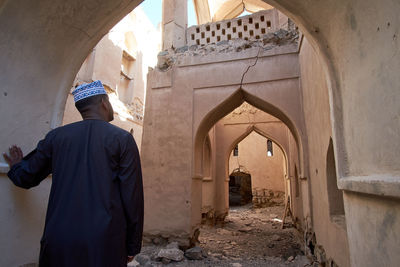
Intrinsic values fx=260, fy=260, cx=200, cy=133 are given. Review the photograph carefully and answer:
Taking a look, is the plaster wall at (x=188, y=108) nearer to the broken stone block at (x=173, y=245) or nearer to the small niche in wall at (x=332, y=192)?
the broken stone block at (x=173, y=245)

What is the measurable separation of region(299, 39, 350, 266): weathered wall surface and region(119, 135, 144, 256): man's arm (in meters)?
2.51

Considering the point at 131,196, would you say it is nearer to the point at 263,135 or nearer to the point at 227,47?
the point at 227,47

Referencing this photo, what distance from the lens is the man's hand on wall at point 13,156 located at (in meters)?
1.70

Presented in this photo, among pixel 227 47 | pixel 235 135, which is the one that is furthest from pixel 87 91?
pixel 235 135

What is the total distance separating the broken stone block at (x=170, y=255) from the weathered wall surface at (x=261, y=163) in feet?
36.4

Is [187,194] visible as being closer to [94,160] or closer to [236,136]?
[94,160]

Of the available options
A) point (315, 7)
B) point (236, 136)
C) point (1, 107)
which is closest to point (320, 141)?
point (315, 7)

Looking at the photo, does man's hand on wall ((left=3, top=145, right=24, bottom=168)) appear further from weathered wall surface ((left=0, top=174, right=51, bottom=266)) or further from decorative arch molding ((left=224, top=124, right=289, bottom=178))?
decorative arch molding ((left=224, top=124, right=289, bottom=178))

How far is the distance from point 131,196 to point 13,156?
0.90 meters

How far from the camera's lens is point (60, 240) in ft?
4.40

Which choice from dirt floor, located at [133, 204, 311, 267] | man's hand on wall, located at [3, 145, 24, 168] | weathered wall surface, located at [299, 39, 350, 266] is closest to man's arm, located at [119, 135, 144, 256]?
man's hand on wall, located at [3, 145, 24, 168]

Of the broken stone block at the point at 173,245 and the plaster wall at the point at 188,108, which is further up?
the plaster wall at the point at 188,108

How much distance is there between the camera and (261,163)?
15883 millimetres

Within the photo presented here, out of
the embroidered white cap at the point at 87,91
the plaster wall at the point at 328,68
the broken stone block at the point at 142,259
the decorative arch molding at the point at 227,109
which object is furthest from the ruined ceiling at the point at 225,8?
the embroidered white cap at the point at 87,91
